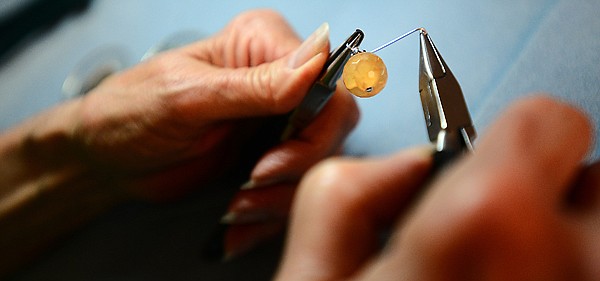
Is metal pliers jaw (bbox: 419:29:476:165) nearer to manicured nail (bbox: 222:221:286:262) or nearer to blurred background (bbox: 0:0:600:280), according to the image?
blurred background (bbox: 0:0:600:280)

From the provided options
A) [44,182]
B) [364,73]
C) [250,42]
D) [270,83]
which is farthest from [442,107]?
[44,182]

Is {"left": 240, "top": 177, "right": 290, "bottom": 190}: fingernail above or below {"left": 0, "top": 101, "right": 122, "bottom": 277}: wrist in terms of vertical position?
below

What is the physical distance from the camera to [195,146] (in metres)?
0.53

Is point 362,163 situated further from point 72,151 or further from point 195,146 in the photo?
point 72,151

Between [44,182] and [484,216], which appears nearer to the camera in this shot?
[484,216]

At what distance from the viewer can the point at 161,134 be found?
50 cm

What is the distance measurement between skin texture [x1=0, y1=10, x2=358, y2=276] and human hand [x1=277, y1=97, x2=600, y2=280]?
0.56 ft

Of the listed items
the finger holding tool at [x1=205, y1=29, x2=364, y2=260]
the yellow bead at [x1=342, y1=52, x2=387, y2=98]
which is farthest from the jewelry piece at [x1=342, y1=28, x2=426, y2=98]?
the finger holding tool at [x1=205, y1=29, x2=364, y2=260]

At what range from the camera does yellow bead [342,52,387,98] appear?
33cm

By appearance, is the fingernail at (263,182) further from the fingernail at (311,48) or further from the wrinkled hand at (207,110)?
the fingernail at (311,48)

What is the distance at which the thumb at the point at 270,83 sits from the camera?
1.29ft

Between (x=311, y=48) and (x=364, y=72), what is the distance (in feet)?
0.29

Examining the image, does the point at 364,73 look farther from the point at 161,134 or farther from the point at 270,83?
the point at 161,134

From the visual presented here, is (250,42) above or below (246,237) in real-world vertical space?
above
